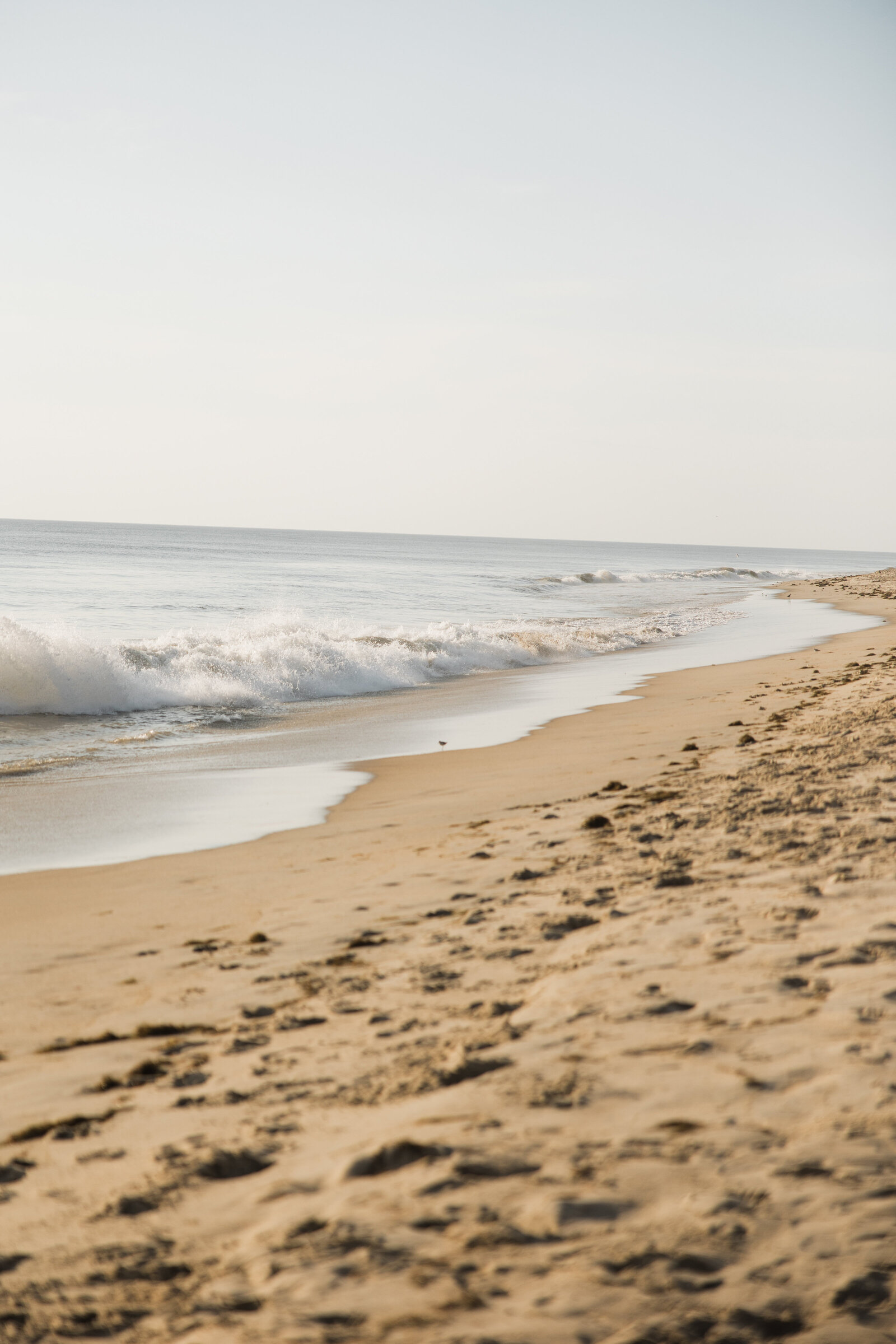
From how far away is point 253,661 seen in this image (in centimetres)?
1480

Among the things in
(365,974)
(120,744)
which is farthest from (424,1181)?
(120,744)

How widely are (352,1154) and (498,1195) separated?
1.28 ft

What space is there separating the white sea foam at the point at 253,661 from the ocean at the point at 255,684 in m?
0.04

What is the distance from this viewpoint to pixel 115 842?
604cm

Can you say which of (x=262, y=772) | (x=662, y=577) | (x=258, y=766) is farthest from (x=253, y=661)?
(x=662, y=577)

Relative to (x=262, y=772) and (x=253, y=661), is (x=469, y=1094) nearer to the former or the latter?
(x=262, y=772)

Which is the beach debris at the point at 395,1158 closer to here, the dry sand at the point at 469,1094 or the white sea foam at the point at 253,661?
the dry sand at the point at 469,1094

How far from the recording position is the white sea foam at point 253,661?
12.0m

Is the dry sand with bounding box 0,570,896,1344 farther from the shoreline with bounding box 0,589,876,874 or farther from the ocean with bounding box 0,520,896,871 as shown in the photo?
the ocean with bounding box 0,520,896,871

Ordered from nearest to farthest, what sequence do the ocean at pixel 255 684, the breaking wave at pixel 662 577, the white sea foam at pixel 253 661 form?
1. the ocean at pixel 255 684
2. the white sea foam at pixel 253 661
3. the breaking wave at pixel 662 577

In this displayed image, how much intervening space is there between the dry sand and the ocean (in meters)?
1.78

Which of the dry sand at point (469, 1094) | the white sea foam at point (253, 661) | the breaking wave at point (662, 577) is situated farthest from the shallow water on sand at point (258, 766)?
the breaking wave at point (662, 577)

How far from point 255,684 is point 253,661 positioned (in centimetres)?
95

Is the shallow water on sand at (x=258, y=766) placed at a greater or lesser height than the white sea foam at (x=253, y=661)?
lesser
